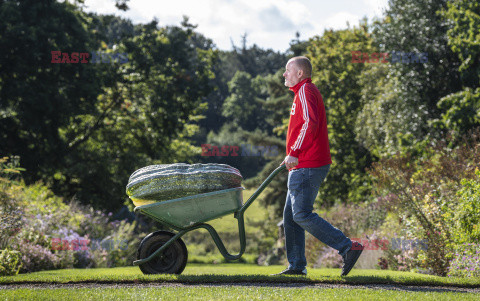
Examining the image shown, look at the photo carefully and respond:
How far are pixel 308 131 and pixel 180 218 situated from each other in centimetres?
172

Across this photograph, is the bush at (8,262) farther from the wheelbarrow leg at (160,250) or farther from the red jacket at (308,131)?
the red jacket at (308,131)

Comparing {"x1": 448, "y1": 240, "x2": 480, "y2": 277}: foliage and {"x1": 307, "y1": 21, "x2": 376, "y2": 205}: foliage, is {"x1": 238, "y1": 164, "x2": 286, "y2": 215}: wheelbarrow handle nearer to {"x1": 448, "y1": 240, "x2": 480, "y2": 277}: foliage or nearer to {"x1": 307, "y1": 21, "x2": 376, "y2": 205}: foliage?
{"x1": 448, "y1": 240, "x2": 480, "y2": 277}: foliage

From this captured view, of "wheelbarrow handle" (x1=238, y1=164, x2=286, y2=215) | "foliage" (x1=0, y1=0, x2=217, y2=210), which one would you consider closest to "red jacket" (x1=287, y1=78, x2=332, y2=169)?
"wheelbarrow handle" (x1=238, y1=164, x2=286, y2=215)

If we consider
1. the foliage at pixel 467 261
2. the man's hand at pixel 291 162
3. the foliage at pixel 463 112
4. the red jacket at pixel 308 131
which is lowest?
the foliage at pixel 467 261

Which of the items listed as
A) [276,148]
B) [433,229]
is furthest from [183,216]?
[276,148]

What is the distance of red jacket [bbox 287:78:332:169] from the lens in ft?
18.5

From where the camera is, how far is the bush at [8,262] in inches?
317

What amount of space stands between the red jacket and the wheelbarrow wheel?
5.57 ft

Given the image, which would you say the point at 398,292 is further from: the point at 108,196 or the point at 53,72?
the point at 108,196

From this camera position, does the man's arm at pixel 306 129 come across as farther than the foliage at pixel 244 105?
No

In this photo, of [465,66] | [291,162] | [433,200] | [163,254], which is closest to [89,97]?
[465,66]

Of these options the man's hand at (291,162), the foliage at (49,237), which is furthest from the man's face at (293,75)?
the foliage at (49,237)

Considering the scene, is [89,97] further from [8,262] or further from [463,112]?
[463,112]

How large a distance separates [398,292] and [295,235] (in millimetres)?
1417
